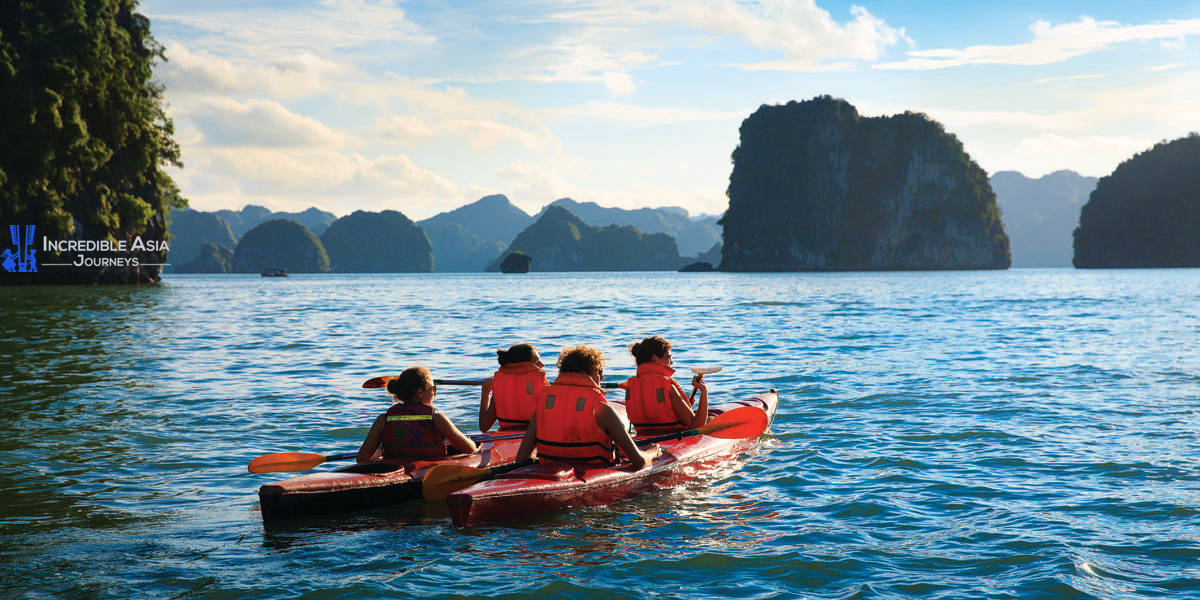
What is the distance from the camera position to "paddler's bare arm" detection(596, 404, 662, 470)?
8.16 meters

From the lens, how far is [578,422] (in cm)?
823

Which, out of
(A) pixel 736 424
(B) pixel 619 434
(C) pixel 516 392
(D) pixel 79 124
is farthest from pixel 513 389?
(D) pixel 79 124

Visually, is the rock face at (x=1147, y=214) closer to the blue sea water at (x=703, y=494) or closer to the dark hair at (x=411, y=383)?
the blue sea water at (x=703, y=494)

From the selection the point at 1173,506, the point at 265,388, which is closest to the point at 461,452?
the point at 1173,506

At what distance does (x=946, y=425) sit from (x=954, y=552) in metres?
6.13

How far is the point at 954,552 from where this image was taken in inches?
272

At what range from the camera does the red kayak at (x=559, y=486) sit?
7.48 meters

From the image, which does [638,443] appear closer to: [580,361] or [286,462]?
[580,361]

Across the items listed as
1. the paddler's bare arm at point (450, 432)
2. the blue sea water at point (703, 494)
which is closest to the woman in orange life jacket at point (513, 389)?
the paddler's bare arm at point (450, 432)

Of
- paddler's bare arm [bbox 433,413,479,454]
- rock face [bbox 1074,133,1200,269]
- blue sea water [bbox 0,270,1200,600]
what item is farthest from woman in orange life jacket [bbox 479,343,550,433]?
rock face [bbox 1074,133,1200,269]

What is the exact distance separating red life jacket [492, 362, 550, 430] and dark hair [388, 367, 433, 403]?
5.84ft

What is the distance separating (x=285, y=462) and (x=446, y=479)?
1808mm

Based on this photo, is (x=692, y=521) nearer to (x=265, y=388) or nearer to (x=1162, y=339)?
(x=265, y=388)

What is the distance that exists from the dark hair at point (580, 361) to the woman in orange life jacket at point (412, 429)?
1303mm
